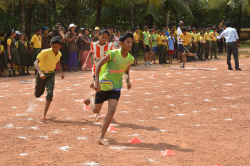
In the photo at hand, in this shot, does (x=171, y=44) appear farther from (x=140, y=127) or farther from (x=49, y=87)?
(x=140, y=127)

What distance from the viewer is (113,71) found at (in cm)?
573

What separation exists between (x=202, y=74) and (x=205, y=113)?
686 centimetres

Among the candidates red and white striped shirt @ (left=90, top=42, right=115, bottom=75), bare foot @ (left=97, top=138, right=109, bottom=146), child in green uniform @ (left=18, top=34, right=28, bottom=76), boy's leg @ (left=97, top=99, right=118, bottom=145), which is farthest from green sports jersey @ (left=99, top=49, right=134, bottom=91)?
child in green uniform @ (left=18, top=34, right=28, bottom=76)

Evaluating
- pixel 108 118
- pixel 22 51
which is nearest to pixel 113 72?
pixel 108 118

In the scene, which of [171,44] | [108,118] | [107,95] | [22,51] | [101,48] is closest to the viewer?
[108,118]

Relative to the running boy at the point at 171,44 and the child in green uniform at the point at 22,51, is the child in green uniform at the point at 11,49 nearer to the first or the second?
the child in green uniform at the point at 22,51

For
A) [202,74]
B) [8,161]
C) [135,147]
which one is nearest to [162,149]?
[135,147]

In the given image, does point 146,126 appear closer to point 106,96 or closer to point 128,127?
point 128,127

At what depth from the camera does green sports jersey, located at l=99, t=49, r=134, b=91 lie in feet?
18.7

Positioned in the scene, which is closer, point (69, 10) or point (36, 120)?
point (36, 120)

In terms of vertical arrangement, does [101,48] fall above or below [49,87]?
above

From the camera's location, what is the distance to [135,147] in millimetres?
5449

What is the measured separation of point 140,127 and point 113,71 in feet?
5.00

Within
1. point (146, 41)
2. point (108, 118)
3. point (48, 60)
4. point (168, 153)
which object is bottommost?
point (168, 153)
